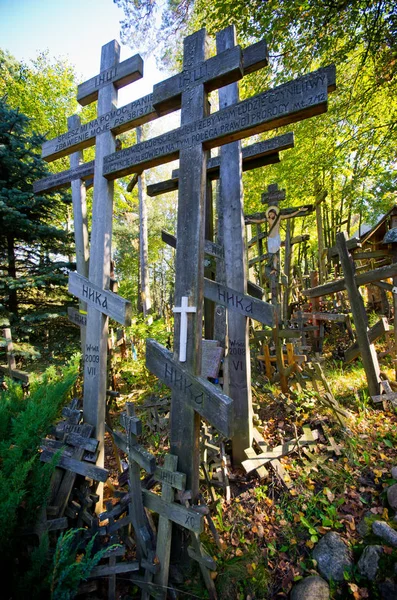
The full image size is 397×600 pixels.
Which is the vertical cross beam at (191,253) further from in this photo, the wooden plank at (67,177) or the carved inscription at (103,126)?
the wooden plank at (67,177)

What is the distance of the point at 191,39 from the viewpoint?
2.42 m

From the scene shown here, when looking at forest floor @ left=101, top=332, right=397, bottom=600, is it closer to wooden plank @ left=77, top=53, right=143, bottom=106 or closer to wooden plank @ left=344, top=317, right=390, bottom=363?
wooden plank @ left=344, top=317, right=390, bottom=363

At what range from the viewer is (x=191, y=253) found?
2.30 metres

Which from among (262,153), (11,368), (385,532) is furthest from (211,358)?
(11,368)

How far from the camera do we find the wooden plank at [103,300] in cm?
268

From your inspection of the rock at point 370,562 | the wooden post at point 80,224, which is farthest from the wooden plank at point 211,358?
the rock at point 370,562

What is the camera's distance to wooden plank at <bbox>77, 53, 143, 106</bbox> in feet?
9.68

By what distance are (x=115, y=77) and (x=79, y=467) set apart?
3.93 m

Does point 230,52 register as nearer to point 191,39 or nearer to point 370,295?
point 191,39

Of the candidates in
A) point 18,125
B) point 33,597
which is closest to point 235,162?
point 33,597

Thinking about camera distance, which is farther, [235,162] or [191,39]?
[235,162]

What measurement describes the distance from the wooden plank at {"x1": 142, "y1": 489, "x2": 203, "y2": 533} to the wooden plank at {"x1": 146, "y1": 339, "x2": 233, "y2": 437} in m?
0.66

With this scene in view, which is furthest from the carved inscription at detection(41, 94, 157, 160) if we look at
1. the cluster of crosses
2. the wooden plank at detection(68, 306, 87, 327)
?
the wooden plank at detection(68, 306, 87, 327)

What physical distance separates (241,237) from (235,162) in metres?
0.92
